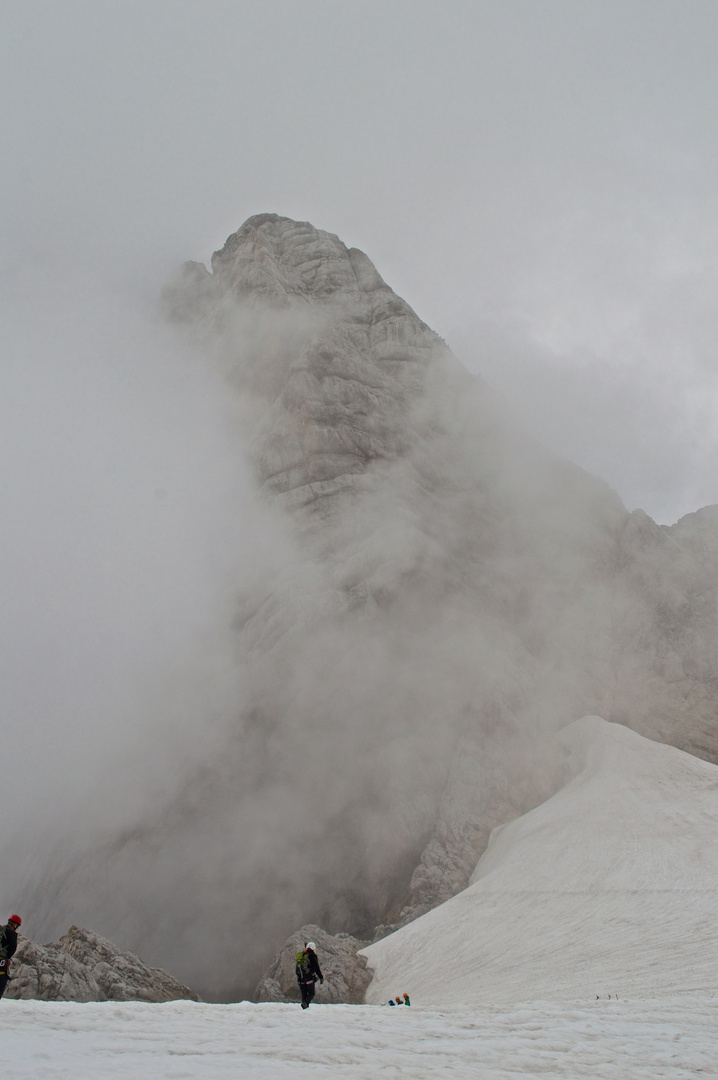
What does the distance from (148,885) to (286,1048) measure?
40.7 m

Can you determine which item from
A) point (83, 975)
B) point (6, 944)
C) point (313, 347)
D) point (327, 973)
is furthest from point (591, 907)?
point (313, 347)

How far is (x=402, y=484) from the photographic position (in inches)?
2446

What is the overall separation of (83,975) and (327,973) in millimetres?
9404

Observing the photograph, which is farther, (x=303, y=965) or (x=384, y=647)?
(x=384, y=647)

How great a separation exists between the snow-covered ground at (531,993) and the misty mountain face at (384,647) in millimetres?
10142

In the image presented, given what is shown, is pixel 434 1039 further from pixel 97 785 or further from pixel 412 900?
pixel 97 785

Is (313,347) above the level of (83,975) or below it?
above

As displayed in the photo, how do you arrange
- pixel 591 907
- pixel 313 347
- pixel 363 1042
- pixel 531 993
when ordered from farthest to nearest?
pixel 313 347 < pixel 591 907 < pixel 531 993 < pixel 363 1042

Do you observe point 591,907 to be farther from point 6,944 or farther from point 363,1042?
point 6,944

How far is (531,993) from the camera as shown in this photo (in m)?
17.0

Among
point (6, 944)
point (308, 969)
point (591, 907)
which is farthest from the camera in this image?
point (591, 907)

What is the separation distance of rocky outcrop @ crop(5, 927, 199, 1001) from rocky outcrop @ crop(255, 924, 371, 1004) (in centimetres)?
546

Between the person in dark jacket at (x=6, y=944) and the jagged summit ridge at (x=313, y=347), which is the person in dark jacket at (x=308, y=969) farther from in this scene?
the jagged summit ridge at (x=313, y=347)

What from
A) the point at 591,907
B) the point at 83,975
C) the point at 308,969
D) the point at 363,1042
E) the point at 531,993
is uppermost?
the point at 591,907
